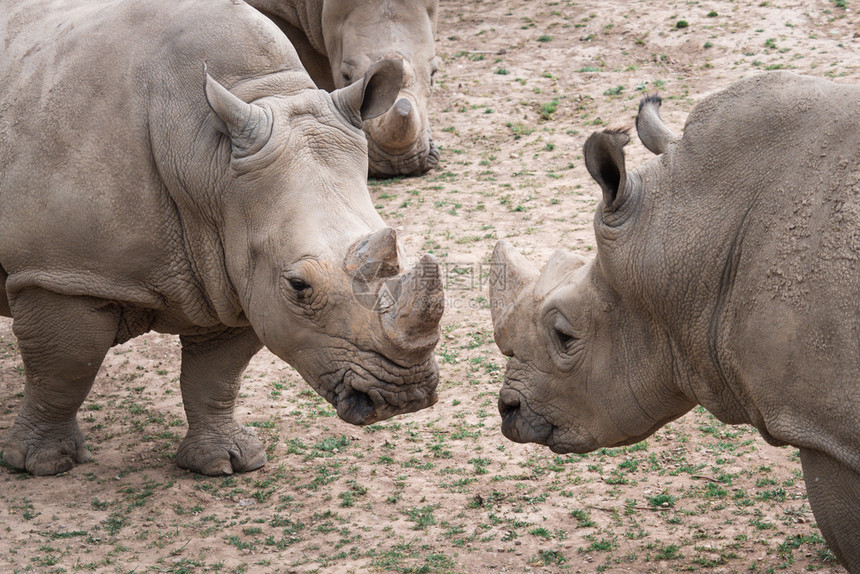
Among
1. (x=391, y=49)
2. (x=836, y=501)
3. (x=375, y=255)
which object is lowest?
(x=391, y=49)

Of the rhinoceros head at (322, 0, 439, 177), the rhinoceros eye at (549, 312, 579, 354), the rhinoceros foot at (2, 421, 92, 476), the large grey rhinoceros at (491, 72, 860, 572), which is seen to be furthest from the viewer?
the rhinoceros head at (322, 0, 439, 177)

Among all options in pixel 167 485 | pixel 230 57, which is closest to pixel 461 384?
pixel 167 485

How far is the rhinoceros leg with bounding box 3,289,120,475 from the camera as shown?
609cm

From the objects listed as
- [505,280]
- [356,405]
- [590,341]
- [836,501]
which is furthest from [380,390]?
[836,501]

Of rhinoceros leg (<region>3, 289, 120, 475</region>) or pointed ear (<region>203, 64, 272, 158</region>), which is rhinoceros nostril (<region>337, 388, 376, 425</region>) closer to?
pointed ear (<region>203, 64, 272, 158</region>)

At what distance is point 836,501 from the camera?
13.4ft

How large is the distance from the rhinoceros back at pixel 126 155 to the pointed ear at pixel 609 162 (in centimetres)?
204

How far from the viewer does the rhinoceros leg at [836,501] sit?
401 cm

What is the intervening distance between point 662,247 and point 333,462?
3.06m

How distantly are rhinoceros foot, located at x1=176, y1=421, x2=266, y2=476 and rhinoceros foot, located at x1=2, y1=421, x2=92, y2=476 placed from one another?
2.09 ft

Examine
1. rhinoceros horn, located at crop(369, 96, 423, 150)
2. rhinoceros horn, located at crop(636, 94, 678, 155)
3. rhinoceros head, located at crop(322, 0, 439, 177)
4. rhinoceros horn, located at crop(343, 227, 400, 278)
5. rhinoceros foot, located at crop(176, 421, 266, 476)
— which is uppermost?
rhinoceros horn, located at crop(636, 94, 678, 155)

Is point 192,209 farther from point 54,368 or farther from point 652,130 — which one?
point 652,130

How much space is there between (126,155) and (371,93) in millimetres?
1275

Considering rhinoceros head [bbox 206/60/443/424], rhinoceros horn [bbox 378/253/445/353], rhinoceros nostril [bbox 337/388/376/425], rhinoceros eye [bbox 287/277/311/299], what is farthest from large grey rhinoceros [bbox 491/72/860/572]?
rhinoceros eye [bbox 287/277/311/299]
